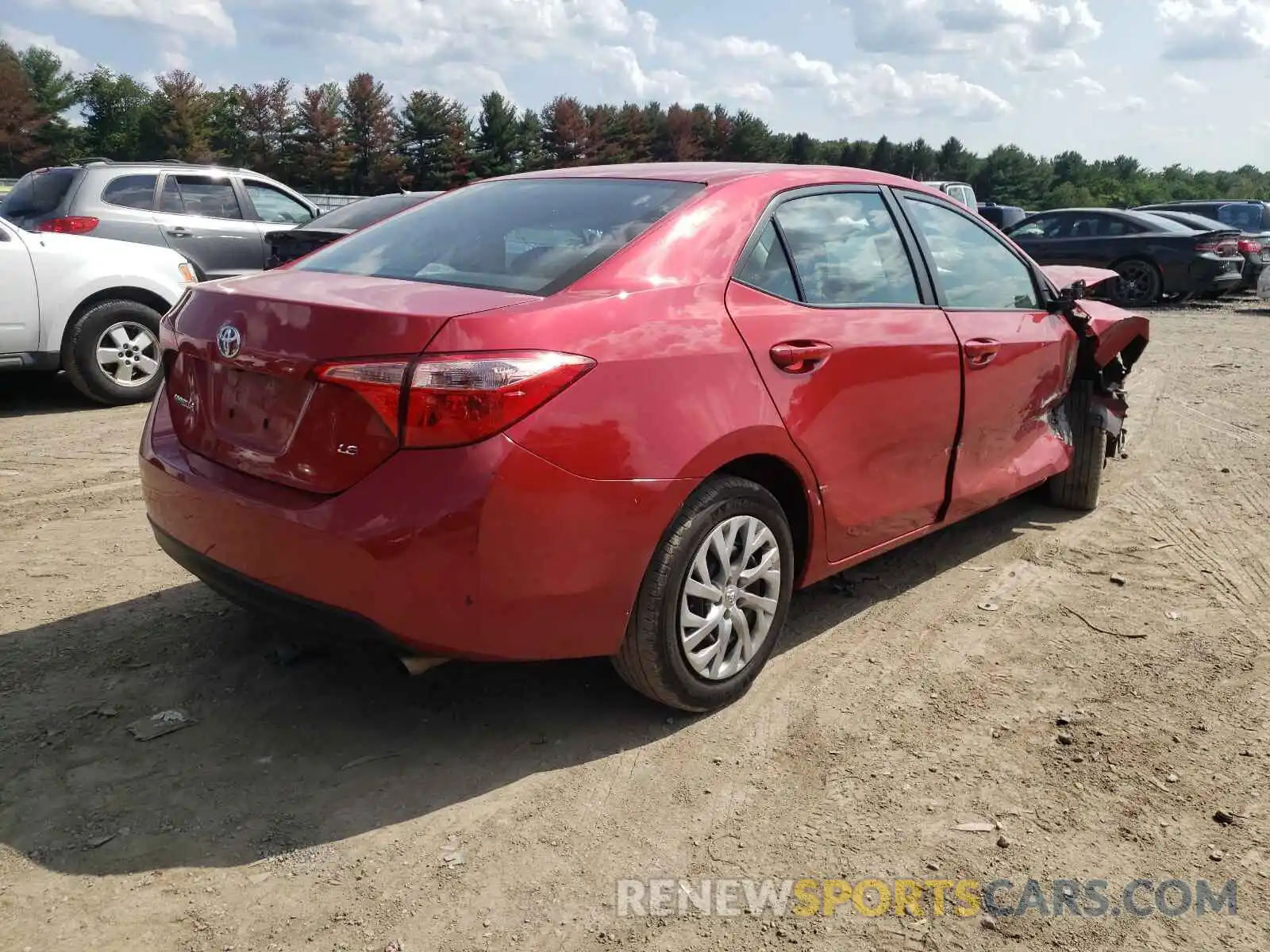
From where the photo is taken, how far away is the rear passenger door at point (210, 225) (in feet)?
33.4

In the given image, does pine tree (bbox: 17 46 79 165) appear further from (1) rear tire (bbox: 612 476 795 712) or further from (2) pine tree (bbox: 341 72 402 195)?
(1) rear tire (bbox: 612 476 795 712)

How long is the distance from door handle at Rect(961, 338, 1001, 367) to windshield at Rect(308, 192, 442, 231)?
6.94 metres

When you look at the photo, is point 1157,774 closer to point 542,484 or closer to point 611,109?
point 542,484

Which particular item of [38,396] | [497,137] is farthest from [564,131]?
[38,396]

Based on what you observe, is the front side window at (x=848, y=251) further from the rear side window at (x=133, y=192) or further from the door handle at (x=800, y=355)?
the rear side window at (x=133, y=192)

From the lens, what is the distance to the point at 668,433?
9.47 feet

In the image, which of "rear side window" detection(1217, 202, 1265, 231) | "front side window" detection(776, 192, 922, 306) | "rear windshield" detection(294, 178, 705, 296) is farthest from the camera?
"rear side window" detection(1217, 202, 1265, 231)

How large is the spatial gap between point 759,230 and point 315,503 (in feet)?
5.29

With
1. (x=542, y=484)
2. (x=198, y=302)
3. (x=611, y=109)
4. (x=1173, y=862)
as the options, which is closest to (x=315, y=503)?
(x=542, y=484)

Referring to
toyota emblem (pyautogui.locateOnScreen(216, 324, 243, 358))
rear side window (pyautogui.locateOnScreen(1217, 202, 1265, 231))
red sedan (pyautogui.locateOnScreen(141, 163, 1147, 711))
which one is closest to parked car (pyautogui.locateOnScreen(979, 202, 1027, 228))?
rear side window (pyautogui.locateOnScreen(1217, 202, 1265, 231))

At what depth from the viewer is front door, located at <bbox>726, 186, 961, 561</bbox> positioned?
3.31 m

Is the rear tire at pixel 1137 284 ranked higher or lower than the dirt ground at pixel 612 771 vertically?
higher

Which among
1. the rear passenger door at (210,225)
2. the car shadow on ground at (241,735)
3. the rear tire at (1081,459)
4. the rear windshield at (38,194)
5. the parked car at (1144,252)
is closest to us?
the car shadow on ground at (241,735)

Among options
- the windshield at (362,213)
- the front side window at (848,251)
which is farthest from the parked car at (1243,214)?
the front side window at (848,251)
